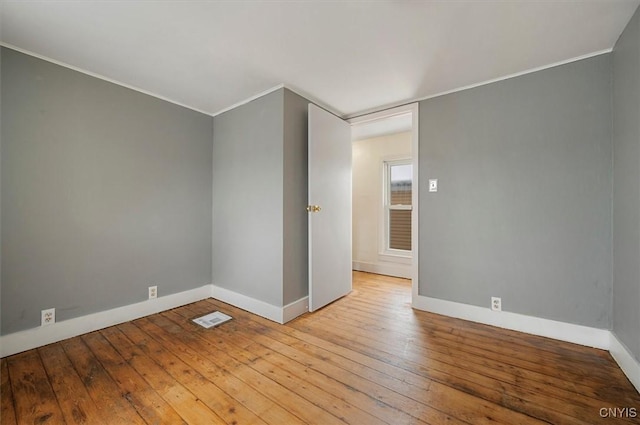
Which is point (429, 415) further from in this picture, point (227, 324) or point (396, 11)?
point (396, 11)

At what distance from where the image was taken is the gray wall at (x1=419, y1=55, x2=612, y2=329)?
6.71 ft

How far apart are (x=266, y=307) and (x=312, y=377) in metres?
1.08

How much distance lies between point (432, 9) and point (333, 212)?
2.01 m

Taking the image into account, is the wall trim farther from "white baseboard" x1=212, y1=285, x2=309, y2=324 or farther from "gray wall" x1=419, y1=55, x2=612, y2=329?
"gray wall" x1=419, y1=55, x2=612, y2=329

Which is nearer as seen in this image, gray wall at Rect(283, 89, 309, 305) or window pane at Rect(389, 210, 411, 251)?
gray wall at Rect(283, 89, 309, 305)

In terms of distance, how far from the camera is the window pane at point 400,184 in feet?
14.8

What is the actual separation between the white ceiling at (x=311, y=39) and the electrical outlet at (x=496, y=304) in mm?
2094

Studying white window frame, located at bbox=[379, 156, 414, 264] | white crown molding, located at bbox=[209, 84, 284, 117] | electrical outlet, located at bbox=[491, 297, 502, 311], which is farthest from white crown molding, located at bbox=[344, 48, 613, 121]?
electrical outlet, located at bbox=[491, 297, 502, 311]

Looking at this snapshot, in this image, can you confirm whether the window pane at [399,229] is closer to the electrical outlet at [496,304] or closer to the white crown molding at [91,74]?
the electrical outlet at [496,304]

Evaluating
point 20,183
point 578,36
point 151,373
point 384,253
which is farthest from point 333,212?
point 20,183

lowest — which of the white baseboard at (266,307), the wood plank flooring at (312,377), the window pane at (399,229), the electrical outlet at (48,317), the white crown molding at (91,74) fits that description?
the wood plank flooring at (312,377)

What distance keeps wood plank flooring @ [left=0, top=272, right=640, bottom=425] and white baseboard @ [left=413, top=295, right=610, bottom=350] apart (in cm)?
9

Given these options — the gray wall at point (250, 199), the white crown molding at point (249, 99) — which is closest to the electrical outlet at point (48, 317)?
the gray wall at point (250, 199)

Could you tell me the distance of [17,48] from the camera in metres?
1.97
